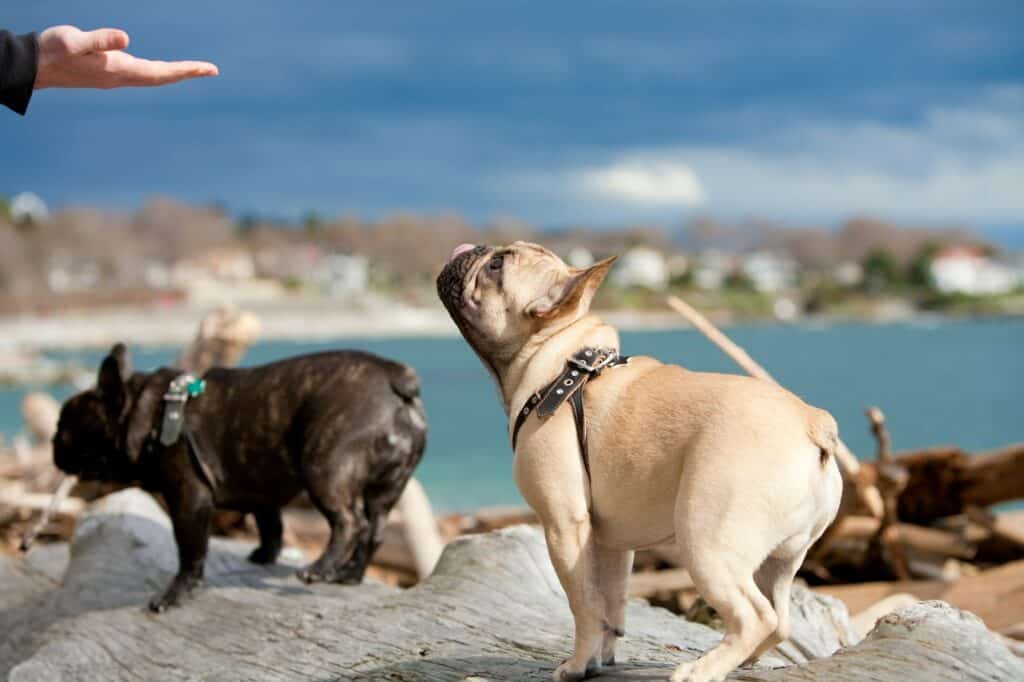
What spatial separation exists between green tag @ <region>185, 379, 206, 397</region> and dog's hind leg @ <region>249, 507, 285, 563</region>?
0.87 metres

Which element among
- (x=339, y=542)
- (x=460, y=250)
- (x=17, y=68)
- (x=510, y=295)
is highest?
(x=17, y=68)

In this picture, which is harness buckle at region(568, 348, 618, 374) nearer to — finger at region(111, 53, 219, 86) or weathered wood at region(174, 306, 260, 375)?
finger at region(111, 53, 219, 86)

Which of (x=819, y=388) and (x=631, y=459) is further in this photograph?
(x=819, y=388)

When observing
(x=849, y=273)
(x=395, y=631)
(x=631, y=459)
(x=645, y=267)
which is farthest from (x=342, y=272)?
(x=631, y=459)

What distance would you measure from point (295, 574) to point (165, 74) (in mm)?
3282

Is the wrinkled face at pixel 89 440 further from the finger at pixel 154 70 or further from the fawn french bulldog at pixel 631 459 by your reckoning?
the fawn french bulldog at pixel 631 459

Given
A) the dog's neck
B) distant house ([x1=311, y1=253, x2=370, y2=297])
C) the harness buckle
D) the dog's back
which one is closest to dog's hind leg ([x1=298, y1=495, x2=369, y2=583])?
the dog's back

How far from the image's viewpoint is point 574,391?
3512 mm

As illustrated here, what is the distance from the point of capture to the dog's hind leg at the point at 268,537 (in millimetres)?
6484

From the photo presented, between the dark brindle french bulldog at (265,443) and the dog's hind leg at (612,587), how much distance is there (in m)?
2.17

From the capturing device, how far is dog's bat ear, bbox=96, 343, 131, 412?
592 centimetres

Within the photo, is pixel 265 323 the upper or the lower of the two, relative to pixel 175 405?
lower

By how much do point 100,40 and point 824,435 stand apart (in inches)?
103

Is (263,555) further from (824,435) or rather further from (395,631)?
(824,435)
